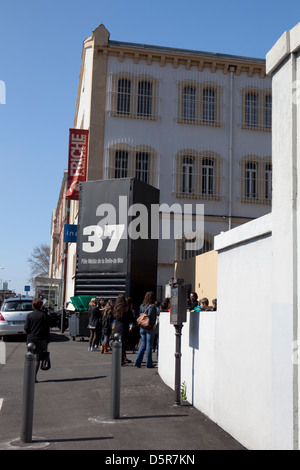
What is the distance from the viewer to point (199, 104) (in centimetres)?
2877

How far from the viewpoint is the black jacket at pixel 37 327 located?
10641mm

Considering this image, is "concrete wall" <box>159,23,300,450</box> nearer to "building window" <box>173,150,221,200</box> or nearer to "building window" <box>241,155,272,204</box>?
"building window" <box>173,150,221,200</box>

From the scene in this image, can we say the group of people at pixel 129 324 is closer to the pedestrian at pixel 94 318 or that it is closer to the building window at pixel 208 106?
the pedestrian at pixel 94 318

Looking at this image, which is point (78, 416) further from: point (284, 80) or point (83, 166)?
point (83, 166)

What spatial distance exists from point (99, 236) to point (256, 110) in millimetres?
15031

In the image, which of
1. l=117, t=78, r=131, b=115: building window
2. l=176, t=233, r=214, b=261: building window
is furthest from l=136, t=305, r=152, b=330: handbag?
l=117, t=78, r=131, b=115: building window

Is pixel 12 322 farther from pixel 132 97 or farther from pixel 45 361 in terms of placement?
pixel 132 97

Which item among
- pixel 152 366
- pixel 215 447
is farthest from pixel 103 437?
pixel 152 366

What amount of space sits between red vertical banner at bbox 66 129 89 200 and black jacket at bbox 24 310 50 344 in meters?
16.9

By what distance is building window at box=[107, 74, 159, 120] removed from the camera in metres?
28.0

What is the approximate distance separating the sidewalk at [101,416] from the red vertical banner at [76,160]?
52.0 ft

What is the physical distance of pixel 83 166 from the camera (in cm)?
2758

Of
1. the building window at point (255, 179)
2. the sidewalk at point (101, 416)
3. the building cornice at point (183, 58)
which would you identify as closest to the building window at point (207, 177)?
the building window at point (255, 179)

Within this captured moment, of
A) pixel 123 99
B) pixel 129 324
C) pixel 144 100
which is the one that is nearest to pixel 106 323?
pixel 129 324
